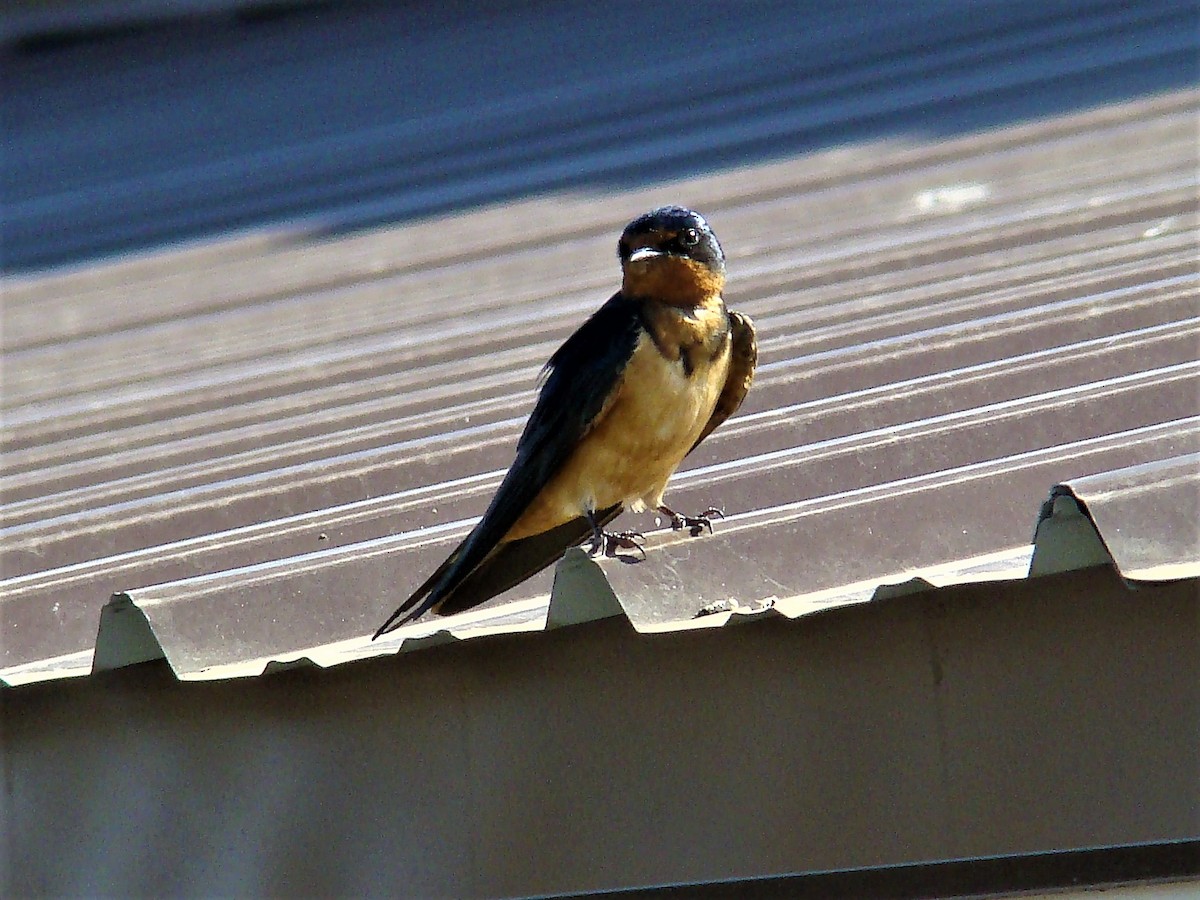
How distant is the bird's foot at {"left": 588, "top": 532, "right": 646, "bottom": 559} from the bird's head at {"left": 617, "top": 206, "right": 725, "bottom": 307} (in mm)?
564

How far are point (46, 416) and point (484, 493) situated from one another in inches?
59.3

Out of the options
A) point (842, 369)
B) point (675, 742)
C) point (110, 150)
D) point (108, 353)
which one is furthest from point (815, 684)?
point (110, 150)

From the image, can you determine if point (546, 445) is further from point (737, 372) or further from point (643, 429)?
point (737, 372)

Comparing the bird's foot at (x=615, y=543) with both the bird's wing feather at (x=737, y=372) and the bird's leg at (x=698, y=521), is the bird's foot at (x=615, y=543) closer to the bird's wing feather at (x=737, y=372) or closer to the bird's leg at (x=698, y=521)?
the bird's leg at (x=698, y=521)

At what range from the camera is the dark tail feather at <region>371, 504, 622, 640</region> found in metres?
2.72

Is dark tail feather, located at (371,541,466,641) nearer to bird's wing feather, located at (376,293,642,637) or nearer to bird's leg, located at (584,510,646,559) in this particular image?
bird's wing feather, located at (376,293,642,637)

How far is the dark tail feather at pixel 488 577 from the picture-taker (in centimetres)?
272

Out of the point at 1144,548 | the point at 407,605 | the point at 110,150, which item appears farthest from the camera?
the point at 110,150

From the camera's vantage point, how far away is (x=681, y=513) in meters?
3.25

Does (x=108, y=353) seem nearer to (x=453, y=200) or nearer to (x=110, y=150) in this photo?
(x=453, y=200)

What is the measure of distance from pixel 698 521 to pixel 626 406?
0.51 m

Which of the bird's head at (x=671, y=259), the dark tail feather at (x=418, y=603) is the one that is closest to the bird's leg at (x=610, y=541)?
the dark tail feather at (x=418, y=603)

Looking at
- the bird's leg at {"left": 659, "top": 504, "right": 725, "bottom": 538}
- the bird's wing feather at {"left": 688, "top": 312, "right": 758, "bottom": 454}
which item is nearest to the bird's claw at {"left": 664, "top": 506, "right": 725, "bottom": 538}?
the bird's leg at {"left": 659, "top": 504, "right": 725, "bottom": 538}

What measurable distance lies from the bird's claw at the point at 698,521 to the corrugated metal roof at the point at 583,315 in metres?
0.04
